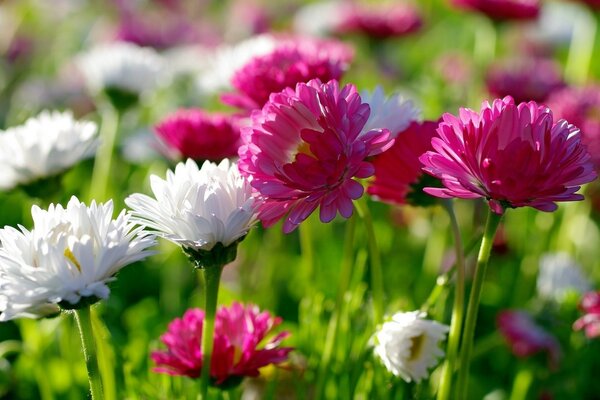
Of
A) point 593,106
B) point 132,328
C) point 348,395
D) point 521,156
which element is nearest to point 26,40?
point 132,328

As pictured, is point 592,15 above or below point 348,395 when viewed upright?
above

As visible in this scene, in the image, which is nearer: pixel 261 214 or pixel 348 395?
pixel 261 214

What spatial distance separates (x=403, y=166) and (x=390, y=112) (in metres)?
0.05

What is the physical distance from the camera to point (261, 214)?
0.57 m

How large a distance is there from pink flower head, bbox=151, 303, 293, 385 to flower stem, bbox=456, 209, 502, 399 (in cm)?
14

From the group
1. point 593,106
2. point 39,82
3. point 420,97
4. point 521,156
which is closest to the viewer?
point 521,156

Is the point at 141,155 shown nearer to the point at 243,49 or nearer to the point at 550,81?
the point at 243,49

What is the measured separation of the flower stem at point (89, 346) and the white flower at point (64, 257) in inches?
1.0

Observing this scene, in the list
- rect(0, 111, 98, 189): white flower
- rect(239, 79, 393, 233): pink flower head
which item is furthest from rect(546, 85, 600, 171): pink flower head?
rect(0, 111, 98, 189): white flower

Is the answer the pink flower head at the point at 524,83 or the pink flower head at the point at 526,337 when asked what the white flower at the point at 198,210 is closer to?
the pink flower head at the point at 526,337

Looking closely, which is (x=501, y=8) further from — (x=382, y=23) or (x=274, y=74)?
(x=274, y=74)

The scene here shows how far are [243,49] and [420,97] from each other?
1.70 feet

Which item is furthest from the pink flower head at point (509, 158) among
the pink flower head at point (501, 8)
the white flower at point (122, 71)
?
the pink flower head at point (501, 8)

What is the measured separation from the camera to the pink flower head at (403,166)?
66cm
